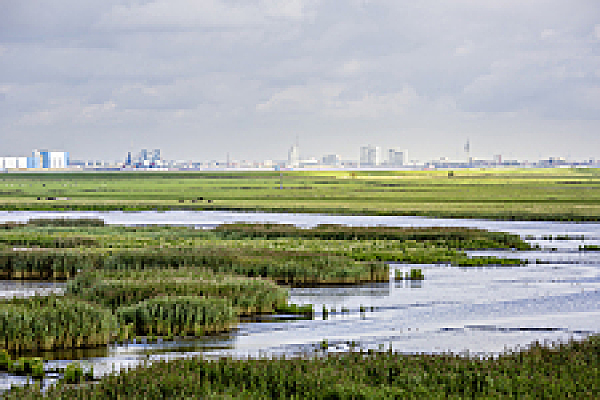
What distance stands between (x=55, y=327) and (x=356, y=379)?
348 inches

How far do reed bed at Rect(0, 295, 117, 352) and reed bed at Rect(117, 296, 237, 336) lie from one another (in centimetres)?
115

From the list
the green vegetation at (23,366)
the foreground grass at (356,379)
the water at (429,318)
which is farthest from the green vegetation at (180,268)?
the foreground grass at (356,379)

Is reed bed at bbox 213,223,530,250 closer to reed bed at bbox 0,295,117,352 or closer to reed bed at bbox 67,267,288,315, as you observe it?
reed bed at bbox 67,267,288,315

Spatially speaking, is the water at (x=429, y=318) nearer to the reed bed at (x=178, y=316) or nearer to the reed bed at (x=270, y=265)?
the reed bed at (x=178, y=316)

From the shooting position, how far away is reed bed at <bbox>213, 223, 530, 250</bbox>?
53.9 m

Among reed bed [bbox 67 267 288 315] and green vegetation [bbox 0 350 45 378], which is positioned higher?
reed bed [bbox 67 267 288 315]

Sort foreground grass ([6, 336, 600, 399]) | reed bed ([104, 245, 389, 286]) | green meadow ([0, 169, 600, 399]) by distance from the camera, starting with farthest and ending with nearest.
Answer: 1. reed bed ([104, 245, 389, 286])
2. green meadow ([0, 169, 600, 399])
3. foreground grass ([6, 336, 600, 399])

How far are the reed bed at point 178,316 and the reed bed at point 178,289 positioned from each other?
1.68 m

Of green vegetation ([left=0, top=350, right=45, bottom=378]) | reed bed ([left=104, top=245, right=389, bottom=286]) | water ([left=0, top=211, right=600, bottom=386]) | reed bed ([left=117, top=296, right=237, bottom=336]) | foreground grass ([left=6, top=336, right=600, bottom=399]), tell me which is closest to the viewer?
foreground grass ([left=6, top=336, right=600, bottom=399])

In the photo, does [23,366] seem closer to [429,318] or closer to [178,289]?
[178,289]

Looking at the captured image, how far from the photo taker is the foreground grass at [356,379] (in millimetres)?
16281

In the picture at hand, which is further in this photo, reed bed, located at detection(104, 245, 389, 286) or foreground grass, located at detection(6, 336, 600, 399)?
reed bed, located at detection(104, 245, 389, 286)

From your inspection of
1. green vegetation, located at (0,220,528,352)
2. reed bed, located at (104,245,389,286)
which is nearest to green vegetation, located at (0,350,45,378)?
green vegetation, located at (0,220,528,352)

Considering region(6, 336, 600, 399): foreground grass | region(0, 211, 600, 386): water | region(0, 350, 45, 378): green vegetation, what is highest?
region(6, 336, 600, 399): foreground grass
